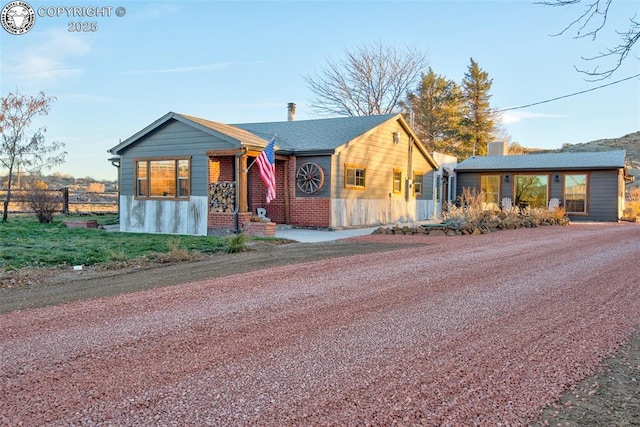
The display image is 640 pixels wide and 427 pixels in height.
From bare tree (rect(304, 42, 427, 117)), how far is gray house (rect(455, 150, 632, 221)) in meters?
12.6

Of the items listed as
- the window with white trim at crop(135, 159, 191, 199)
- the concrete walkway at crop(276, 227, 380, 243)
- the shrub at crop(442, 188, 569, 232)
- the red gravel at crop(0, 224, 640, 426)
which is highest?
the window with white trim at crop(135, 159, 191, 199)

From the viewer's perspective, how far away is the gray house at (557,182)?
22.8m

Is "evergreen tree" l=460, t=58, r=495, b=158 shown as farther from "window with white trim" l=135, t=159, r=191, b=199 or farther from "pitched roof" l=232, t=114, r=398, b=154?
"window with white trim" l=135, t=159, r=191, b=199

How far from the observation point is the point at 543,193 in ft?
80.2

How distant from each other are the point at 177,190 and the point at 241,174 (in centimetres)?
240

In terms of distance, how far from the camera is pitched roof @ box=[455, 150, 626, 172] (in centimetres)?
2292

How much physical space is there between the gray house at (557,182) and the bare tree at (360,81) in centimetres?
1257

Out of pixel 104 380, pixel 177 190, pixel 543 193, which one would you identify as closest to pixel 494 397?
pixel 104 380

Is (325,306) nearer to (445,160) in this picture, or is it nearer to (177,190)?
(177,190)

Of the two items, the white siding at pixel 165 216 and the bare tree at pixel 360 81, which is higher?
the bare tree at pixel 360 81

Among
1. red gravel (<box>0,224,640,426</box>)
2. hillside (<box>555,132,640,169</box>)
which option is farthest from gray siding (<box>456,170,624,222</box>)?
hillside (<box>555,132,640,169</box>)

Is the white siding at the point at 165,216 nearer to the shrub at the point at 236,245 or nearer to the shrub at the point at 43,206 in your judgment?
the shrub at the point at 236,245

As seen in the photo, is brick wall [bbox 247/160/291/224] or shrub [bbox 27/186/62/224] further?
shrub [bbox 27/186/62/224]

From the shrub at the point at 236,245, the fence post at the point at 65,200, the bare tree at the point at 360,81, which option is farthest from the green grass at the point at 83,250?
the bare tree at the point at 360,81
